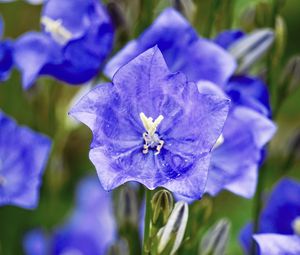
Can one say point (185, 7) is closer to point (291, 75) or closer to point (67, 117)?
point (291, 75)

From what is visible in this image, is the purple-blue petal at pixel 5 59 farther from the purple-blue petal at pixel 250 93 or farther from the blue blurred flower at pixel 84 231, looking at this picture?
the blue blurred flower at pixel 84 231

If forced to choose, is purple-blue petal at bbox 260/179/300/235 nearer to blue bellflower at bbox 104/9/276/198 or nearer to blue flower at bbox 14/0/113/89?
blue bellflower at bbox 104/9/276/198

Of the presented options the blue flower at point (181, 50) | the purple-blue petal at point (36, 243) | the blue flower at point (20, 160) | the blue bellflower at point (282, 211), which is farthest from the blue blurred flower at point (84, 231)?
the blue flower at point (181, 50)

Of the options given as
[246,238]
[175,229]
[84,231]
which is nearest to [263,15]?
[246,238]

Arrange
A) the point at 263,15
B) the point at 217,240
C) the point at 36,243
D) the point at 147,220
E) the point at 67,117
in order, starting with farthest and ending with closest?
1. the point at 36,243
2. the point at 67,117
3. the point at 263,15
4. the point at 217,240
5. the point at 147,220

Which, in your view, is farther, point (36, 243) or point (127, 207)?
point (36, 243)

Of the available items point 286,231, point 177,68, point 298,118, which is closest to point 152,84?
point 177,68
